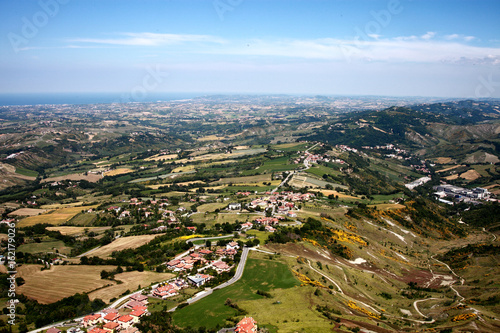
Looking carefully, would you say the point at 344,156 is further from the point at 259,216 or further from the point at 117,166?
the point at 117,166

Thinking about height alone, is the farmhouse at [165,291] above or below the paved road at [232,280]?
above

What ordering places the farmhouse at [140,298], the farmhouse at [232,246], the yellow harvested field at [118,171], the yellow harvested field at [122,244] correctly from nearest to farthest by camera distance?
the farmhouse at [140,298] < the farmhouse at [232,246] < the yellow harvested field at [122,244] < the yellow harvested field at [118,171]

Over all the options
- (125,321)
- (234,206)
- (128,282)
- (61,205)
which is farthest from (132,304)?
(61,205)

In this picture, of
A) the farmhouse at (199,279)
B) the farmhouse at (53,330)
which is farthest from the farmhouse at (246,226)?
the farmhouse at (53,330)

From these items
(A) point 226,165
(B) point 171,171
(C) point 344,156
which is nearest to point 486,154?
(C) point 344,156

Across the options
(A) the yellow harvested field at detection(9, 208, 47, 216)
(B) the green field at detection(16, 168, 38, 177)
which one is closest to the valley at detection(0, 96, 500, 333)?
(B) the green field at detection(16, 168, 38, 177)

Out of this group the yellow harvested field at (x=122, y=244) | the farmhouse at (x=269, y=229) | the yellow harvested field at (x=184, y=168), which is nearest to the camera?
the yellow harvested field at (x=122, y=244)

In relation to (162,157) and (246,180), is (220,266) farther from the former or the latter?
(162,157)

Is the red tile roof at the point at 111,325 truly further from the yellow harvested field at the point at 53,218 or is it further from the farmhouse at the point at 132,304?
the yellow harvested field at the point at 53,218
